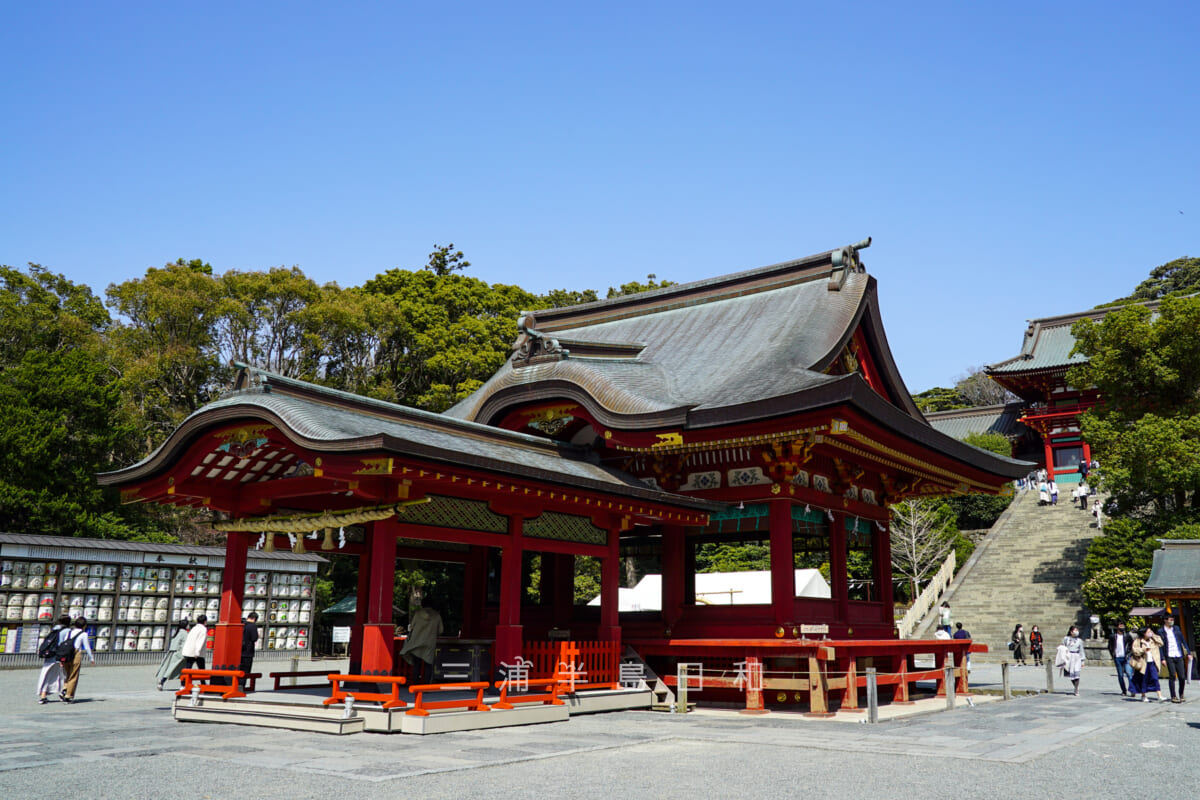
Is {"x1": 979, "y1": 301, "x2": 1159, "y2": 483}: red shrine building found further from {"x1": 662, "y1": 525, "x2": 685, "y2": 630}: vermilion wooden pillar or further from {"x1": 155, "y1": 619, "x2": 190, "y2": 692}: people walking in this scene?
{"x1": 155, "y1": 619, "x2": 190, "y2": 692}: people walking

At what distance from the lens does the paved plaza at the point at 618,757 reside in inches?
283

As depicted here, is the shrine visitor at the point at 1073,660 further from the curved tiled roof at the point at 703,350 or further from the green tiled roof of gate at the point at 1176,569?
the curved tiled roof at the point at 703,350

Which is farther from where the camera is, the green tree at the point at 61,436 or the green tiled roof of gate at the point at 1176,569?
the green tree at the point at 61,436

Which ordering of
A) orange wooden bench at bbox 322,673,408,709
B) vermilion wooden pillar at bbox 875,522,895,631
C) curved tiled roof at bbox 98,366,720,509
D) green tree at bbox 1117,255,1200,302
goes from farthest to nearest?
green tree at bbox 1117,255,1200,302, vermilion wooden pillar at bbox 875,522,895,631, curved tiled roof at bbox 98,366,720,509, orange wooden bench at bbox 322,673,408,709

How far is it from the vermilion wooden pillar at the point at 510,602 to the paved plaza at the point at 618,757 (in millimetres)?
1307

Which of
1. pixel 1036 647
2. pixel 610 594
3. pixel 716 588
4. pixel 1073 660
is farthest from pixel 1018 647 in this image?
pixel 610 594

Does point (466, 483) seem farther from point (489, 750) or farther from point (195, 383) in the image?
point (195, 383)

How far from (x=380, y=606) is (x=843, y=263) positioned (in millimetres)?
12053

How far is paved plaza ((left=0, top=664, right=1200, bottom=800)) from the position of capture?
7180 mm

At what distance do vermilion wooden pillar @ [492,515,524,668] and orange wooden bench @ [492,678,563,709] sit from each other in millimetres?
556

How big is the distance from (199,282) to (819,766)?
31.7 metres

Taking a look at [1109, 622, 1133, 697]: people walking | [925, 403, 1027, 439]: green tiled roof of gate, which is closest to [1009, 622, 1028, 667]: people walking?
[1109, 622, 1133, 697]: people walking

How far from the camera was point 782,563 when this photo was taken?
1485cm

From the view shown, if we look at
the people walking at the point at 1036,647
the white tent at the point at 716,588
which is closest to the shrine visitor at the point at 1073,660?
the white tent at the point at 716,588
